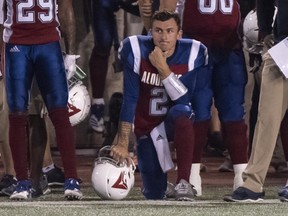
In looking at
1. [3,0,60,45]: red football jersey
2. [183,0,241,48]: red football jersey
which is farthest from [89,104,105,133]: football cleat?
[3,0,60,45]: red football jersey

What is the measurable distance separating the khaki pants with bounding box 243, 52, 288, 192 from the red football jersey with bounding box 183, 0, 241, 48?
0.87 meters

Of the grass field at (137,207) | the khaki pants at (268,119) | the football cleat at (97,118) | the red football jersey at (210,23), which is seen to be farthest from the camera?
the football cleat at (97,118)

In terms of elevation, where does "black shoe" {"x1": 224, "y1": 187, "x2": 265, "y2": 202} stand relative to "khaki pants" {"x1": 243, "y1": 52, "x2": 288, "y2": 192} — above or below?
below

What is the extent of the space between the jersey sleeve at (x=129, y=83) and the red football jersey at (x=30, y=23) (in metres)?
0.49

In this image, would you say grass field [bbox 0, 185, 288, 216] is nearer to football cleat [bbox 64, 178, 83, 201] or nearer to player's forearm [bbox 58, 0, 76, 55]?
football cleat [bbox 64, 178, 83, 201]

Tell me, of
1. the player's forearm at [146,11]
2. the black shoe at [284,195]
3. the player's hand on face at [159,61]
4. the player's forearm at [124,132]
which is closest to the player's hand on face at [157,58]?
the player's hand on face at [159,61]

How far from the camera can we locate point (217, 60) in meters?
8.93

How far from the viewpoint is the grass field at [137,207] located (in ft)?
24.7

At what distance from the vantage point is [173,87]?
8.42m

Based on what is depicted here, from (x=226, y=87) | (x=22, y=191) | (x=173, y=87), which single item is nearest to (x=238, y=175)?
(x=226, y=87)

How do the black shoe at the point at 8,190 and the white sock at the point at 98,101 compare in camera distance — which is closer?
the black shoe at the point at 8,190

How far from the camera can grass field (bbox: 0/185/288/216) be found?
24.7 ft

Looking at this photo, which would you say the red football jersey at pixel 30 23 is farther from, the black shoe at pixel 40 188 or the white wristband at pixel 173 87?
the black shoe at pixel 40 188

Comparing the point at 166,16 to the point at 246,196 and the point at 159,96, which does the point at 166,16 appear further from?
the point at 246,196
